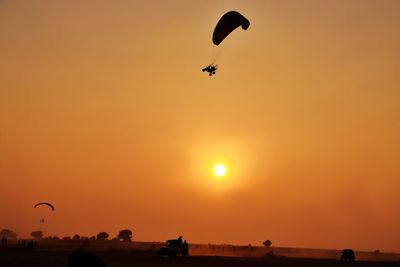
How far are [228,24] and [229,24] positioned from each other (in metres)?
0.08

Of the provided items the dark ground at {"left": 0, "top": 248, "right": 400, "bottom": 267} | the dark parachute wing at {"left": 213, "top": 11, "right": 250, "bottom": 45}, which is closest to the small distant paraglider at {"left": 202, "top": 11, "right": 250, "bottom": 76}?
the dark parachute wing at {"left": 213, "top": 11, "right": 250, "bottom": 45}

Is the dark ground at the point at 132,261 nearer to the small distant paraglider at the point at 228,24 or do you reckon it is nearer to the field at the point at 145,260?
the field at the point at 145,260

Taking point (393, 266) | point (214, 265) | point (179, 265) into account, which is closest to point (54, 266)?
point (179, 265)

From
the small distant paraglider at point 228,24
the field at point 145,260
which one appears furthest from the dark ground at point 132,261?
the small distant paraglider at point 228,24

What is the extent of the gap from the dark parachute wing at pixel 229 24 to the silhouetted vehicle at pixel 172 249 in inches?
905

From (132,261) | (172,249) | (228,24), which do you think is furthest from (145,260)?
(228,24)

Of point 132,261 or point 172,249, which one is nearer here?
point 132,261

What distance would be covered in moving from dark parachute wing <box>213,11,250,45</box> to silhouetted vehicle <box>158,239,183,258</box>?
75.4 ft

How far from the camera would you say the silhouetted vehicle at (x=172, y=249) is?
52294 mm

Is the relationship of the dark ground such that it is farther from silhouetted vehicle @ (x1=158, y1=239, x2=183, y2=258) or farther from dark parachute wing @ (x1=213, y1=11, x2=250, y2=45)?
dark parachute wing @ (x1=213, y1=11, x2=250, y2=45)

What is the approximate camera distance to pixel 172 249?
52.8 m

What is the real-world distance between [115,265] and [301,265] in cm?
1939

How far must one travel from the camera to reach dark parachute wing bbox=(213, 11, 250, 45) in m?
39.6

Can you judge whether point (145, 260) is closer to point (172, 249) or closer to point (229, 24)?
point (172, 249)
